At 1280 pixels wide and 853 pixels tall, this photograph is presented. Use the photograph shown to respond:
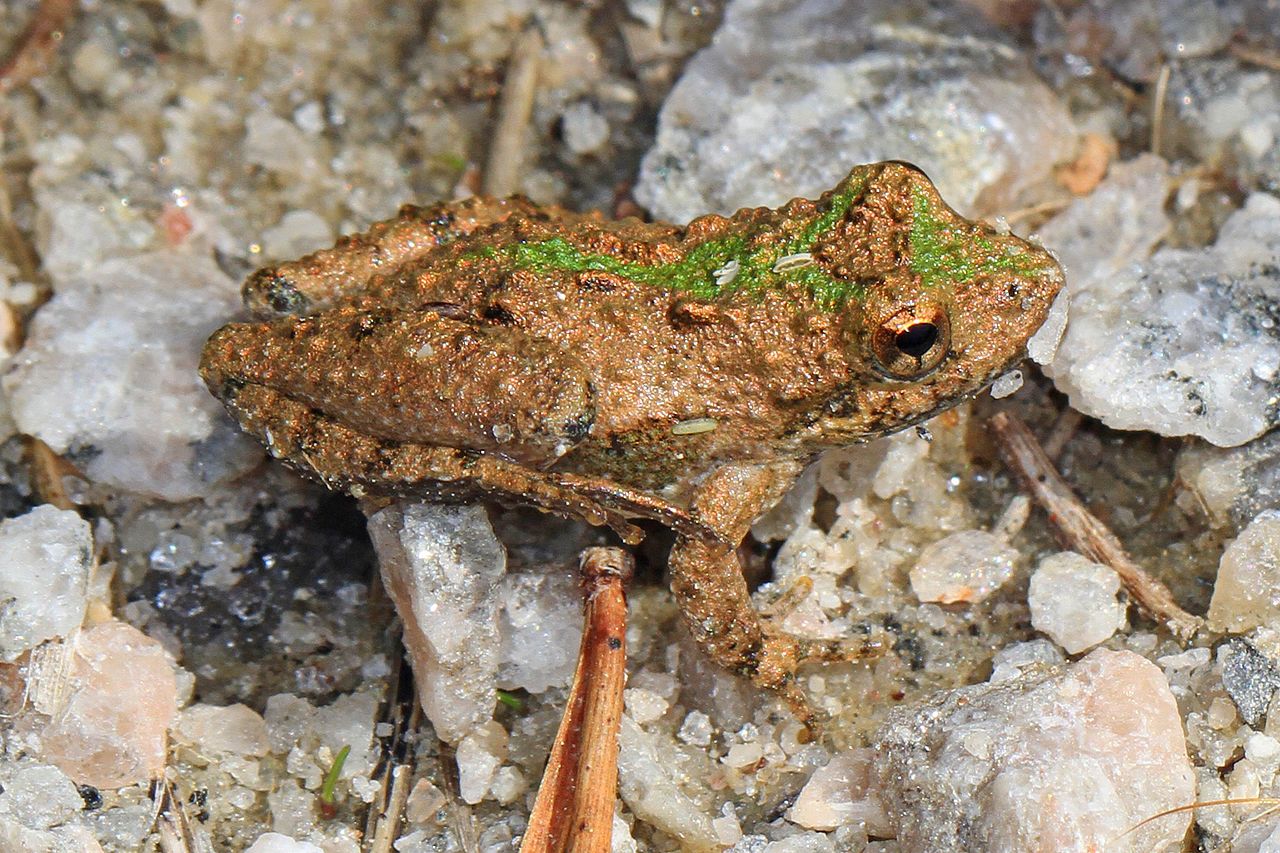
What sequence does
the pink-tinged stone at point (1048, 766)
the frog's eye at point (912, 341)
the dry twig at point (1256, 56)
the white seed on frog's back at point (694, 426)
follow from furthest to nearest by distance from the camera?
1. the dry twig at point (1256, 56)
2. the white seed on frog's back at point (694, 426)
3. the frog's eye at point (912, 341)
4. the pink-tinged stone at point (1048, 766)

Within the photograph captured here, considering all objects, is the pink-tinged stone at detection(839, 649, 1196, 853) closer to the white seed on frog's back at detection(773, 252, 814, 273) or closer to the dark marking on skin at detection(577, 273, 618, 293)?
the white seed on frog's back at detection(773, 252, 814, 273)

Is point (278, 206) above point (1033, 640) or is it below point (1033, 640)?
above

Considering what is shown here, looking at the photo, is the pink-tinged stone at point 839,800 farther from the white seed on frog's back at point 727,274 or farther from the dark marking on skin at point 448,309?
the dark marking on skin at point 448,309

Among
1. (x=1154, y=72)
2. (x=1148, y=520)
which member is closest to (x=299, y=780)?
(x=1148, y=520)

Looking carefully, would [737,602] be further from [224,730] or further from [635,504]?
[224,730]

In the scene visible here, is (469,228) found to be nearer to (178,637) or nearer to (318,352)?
(318,352)

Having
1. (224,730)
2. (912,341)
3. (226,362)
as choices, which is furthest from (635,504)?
(224,730)

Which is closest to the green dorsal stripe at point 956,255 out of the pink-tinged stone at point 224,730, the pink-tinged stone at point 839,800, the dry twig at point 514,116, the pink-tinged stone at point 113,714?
the pink-tinged stone at point 839,800
